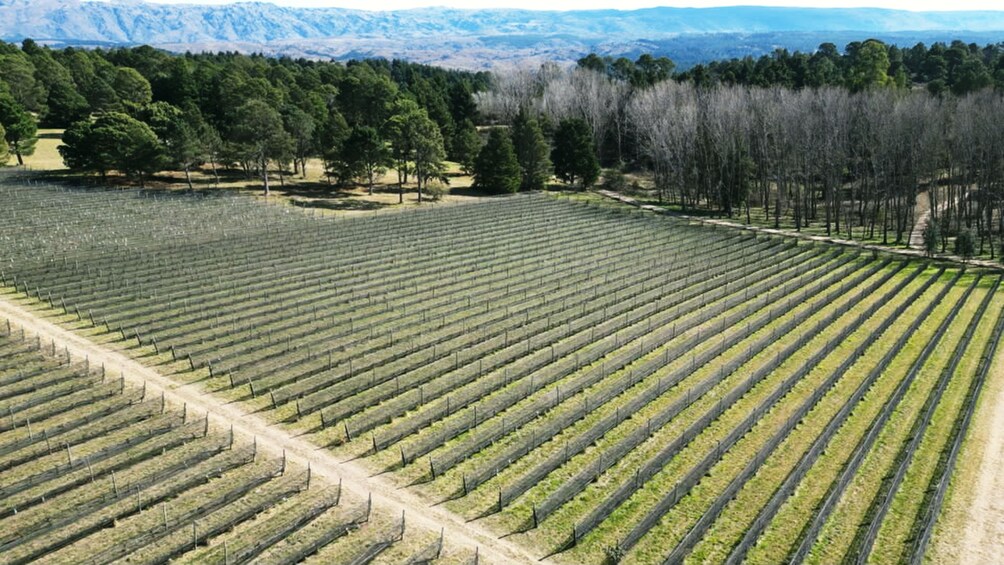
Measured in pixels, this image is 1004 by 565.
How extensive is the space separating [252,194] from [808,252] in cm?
5868

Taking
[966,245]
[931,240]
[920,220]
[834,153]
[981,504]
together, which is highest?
[834,153]

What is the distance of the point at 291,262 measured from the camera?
160 feet

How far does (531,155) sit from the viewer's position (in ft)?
281

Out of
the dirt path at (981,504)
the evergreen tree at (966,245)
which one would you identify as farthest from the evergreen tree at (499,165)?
the dirt path at (981,504)

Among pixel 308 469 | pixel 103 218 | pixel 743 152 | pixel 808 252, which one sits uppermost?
pixel 743 152

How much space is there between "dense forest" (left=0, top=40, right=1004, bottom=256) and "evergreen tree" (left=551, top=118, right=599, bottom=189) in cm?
19

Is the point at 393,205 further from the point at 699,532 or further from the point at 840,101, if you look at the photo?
the point at 699,532

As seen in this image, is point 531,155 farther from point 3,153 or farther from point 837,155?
point 3,153

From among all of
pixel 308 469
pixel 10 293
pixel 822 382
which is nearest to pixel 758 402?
pixel 822 382

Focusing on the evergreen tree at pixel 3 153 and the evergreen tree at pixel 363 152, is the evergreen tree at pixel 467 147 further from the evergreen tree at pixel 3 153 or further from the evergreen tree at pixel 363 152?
the evergreen tree at pixel 3 153

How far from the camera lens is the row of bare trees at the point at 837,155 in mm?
62406

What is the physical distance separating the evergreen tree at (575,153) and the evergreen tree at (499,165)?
24.4ft

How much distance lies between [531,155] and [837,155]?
36.2 metres

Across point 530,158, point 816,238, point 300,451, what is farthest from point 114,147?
point 816,238
